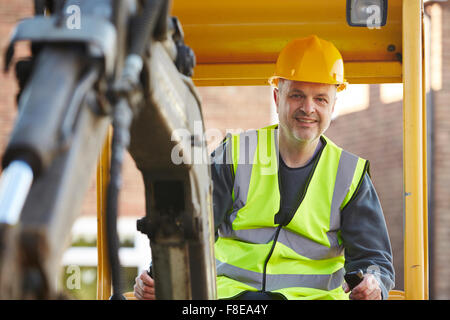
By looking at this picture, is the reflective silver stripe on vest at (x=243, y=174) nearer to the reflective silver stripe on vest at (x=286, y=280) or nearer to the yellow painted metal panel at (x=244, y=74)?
the reflective silver stripe on vest at (x=286, y=280)

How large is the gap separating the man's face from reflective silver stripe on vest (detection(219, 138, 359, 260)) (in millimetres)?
209

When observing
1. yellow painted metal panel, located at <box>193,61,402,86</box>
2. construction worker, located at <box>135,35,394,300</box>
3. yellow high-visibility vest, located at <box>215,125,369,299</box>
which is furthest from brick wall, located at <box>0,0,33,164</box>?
yellow high-visibility vest, located at <box>215,125,369,299</box>

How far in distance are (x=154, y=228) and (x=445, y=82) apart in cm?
733

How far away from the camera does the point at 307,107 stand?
3549mm

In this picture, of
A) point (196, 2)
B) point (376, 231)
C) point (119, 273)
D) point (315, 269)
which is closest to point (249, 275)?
point (315, 269)

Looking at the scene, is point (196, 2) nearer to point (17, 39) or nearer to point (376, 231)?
point (376, 231)

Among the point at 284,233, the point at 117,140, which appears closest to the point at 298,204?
the point at 284,233

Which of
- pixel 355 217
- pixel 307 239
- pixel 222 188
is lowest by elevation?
pixel 307 239

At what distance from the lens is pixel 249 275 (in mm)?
3326

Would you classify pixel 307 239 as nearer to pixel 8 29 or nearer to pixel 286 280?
pixel 286 280

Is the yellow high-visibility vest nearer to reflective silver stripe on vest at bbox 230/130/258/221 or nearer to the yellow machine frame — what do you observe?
reflective silver stripe on vest at bbox 230/130/258/221

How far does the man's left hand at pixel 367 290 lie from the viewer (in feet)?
9.73

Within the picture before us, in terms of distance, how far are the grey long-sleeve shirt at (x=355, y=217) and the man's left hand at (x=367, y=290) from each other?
111mm

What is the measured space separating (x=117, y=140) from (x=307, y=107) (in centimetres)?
215
